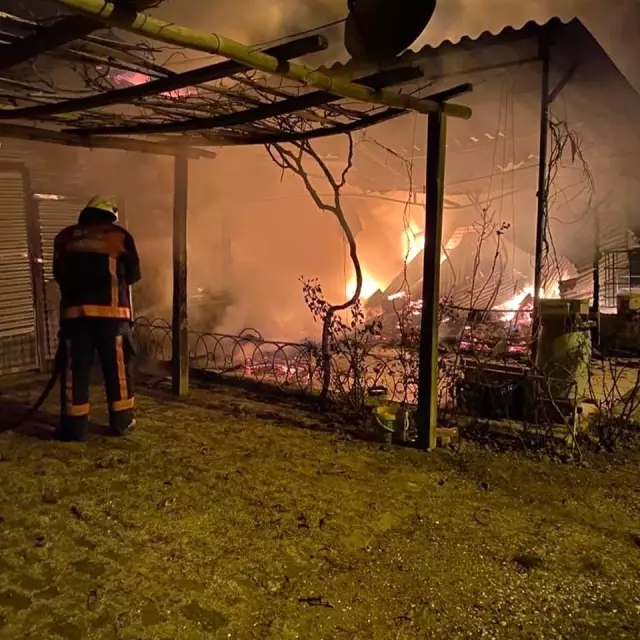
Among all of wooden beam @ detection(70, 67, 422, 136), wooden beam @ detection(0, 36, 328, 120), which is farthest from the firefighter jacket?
wooden beam @ detection(0, 36, 328, 120)

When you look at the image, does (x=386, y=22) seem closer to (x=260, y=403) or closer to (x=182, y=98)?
(x=182, y=98)

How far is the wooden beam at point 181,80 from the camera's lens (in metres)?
3.33

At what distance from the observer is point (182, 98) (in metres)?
4.77

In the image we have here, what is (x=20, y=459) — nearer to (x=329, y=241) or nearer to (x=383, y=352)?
(x=383, y=352)

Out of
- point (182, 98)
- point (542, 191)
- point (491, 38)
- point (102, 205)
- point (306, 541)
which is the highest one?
point (491, 38)

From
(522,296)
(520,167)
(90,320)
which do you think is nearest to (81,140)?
(90,320)

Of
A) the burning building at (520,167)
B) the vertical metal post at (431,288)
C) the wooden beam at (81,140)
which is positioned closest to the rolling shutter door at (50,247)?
the wooden beam at (81,140)

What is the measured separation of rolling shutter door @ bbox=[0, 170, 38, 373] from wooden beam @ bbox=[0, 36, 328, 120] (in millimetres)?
3652

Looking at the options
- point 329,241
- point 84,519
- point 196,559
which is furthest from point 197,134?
point 329,241

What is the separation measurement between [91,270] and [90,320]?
0.49 m

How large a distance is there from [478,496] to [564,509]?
0.62 m

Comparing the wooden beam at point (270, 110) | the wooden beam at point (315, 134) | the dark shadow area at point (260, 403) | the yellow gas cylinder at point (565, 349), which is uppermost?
the wooden beam at point (315, 134)

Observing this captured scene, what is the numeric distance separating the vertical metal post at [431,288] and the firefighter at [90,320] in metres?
2.93

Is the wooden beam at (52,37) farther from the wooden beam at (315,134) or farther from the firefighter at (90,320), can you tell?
the wooden beam at (315,134)
